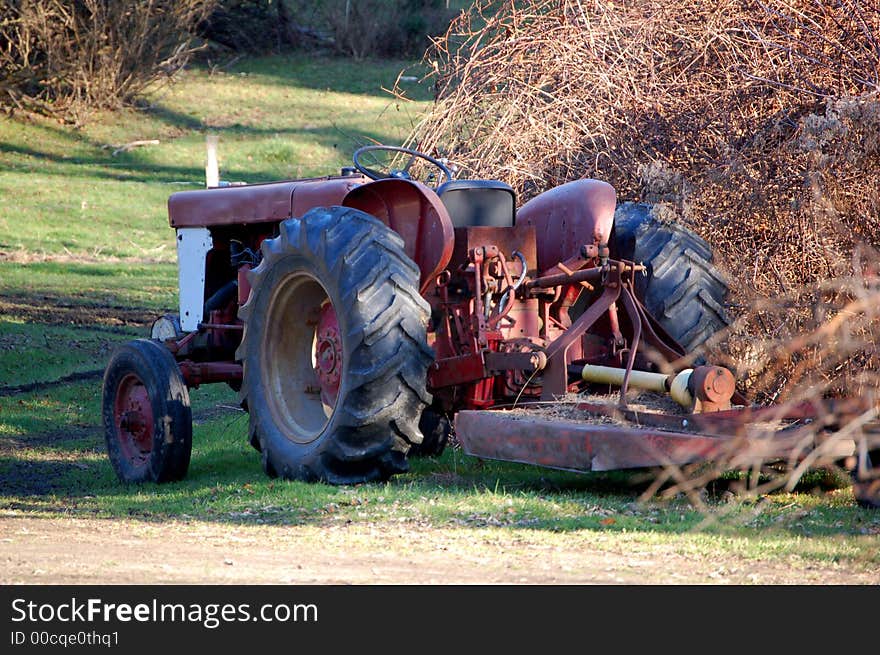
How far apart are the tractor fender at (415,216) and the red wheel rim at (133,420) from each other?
1777mm

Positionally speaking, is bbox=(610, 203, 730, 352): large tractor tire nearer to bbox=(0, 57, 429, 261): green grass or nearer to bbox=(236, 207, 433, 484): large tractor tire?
bbox=(236, 207, 433, 484): large tractor tire

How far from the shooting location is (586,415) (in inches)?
240

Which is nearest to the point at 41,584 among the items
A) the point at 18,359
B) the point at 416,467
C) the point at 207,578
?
the point at 207,578

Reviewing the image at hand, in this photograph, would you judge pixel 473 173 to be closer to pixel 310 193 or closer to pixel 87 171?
pixel 310 193

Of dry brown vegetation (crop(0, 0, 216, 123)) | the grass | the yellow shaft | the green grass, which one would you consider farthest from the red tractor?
dry brown vegetation (crop(0, 0, 216, 123))

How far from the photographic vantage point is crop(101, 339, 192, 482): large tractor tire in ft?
23.9

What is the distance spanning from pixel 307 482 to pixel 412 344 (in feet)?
3.04

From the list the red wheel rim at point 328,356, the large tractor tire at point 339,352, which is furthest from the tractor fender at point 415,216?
the red wheel rim at point 328,356

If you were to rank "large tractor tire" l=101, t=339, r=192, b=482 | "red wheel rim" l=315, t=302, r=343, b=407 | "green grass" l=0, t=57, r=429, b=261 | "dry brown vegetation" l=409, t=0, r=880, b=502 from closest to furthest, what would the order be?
"red wheel rim" l=315, t=302, r=343, b=407 → "large tractor tire" l=101, t=339, r=192, b=482 → "dry brown vegetation" l=409, t=0, r=880, b=502 → "green grass" l=0, t=57, r=429, b=261

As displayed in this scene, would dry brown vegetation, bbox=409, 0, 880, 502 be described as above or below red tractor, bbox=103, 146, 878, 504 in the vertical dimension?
above

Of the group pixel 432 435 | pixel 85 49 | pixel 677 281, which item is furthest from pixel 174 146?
pixel 677 281

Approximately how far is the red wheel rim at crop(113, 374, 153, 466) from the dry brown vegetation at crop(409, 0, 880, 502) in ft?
10.5

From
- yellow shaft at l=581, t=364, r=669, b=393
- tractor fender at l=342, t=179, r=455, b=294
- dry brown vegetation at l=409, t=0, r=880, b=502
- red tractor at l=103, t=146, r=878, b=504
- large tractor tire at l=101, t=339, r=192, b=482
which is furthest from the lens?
dry brown vegetation at l=409, t=0, r=880, b=502

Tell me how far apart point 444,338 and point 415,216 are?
673 millimetres
